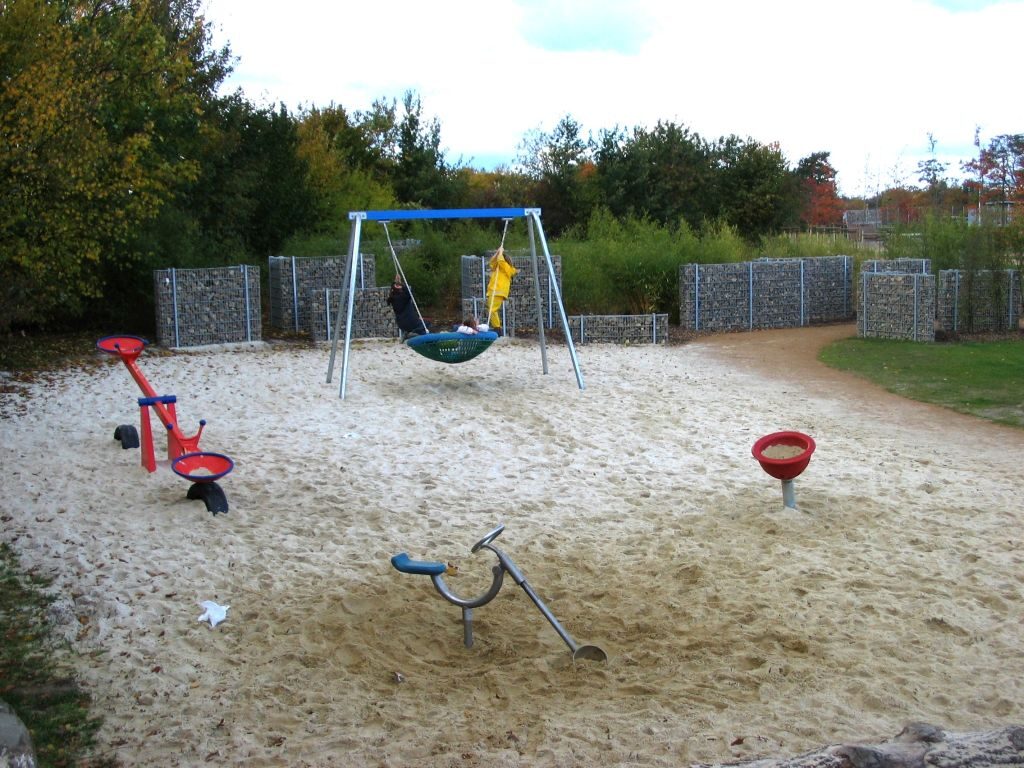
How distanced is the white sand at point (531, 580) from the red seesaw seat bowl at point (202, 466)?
0.85ft

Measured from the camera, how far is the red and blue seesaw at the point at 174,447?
7355 mm

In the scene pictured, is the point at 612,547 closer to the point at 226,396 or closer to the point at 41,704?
the point at 41,704

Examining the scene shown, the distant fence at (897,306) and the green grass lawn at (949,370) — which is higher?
the distant fence at (897,306)

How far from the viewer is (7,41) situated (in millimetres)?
9836

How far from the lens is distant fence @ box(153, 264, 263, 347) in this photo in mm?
16500

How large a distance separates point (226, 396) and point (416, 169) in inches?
975

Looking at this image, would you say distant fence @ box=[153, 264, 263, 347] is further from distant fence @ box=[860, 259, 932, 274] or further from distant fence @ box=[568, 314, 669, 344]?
distant fence @ box=[860, 259, 932, 274]

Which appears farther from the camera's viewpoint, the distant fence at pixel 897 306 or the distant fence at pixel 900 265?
the distant fence at pixel 900 265

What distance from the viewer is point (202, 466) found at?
750cm

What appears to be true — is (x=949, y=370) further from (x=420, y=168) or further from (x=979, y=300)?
(x=420, y=168)

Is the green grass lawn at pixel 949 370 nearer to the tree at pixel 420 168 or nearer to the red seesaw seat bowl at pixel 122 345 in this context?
the red seesaw seat bowl at pixel 122 345

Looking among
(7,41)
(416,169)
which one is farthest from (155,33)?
(416,169)

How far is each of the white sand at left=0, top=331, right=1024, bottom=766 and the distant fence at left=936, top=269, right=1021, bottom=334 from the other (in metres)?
8.26

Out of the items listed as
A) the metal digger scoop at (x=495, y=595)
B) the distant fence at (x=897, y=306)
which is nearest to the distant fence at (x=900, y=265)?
the distant fence at (x=897, y=306)
